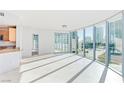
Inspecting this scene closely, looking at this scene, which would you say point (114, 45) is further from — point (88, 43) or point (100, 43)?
point (88, 43)

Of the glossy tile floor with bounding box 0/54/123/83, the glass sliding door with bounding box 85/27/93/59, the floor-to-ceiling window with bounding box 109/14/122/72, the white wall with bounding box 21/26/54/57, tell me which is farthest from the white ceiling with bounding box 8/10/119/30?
the white wall with bounding box 21/26/54/57

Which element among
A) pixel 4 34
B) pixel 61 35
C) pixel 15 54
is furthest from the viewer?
pixel 61 35

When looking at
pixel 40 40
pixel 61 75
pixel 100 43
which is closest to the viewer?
pixel 61 75

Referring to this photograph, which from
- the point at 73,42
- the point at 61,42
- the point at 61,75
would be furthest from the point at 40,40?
the point at 61,75

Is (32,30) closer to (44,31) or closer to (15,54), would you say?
(44,31)

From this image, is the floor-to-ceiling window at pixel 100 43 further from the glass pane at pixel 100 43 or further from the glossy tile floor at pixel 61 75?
the glossy tile floor at pixel 61 75

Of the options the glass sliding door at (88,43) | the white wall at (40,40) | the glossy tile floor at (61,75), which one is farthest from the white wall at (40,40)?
the glossy tile floor at (61,75)

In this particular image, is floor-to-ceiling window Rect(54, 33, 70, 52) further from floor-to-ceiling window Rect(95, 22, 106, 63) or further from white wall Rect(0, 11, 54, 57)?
floor-to-ceiling window Rect(95, 22, 106, 63)

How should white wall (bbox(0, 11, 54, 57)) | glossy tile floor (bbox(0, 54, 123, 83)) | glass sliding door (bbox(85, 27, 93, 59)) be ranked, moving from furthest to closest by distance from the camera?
white wall (bbox(0, 11, 54, 57)) → glass sliding door (bbox(85, 27, 93, 59)) → glossy tile floor (bbox(0, 54, 123, 83))

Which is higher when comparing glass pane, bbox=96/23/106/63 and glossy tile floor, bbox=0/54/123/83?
glass pane, bbox=96/23/106/63

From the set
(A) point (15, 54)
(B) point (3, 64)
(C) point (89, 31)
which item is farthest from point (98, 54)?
(B) point (3, 64)

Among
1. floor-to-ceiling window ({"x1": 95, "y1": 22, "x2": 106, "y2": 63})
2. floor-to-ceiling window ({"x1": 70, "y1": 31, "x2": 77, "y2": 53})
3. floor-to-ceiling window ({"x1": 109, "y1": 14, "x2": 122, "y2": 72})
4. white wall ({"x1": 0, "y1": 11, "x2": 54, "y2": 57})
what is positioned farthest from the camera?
floor-to-ceiling window ({"x1": 70, "y1": 31, "x2": 77, "y2": 53})

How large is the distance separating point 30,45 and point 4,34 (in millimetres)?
2524
